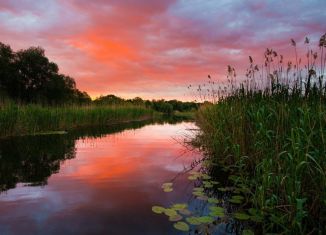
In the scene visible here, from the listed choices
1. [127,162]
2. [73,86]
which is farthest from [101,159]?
[73,86]

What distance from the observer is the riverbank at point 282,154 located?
3275mm

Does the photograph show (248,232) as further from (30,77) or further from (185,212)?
(30,77)

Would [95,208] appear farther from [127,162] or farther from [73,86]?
[73,86]

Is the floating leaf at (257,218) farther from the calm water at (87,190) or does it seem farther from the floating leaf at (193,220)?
the calm water at (87,190)

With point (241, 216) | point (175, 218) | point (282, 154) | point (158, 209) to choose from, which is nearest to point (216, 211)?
point (241, 216)

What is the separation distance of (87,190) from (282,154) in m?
3.14

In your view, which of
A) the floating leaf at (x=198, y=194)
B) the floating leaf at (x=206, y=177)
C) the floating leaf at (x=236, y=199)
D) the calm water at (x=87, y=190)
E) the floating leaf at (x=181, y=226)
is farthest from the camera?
the floating leaf at (x=206, y=177)

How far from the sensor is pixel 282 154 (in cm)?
412

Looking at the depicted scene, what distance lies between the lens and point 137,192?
525 centimetres

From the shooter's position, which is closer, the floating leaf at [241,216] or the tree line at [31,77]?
the floating leaf at [241,216]

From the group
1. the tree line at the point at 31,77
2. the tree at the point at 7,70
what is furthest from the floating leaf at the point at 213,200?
the tree at the point at 7,70

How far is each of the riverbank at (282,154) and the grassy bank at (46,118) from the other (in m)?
9.32

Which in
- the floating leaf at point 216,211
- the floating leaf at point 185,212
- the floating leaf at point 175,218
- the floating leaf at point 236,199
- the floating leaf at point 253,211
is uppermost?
the floating leaf at point 253,211

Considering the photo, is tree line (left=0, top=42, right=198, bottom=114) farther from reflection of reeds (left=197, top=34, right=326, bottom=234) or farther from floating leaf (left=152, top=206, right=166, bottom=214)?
floating leaf (left=152, top=206, right=166, bottom=214)
